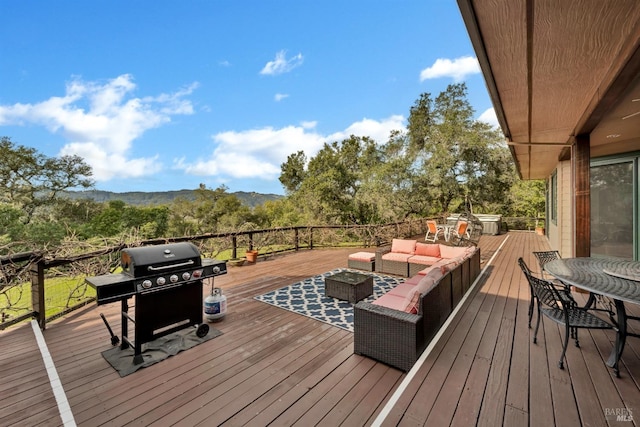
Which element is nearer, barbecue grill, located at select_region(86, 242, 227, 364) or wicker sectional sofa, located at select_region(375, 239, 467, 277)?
barbecue grill, located at select_region(86, 242, 227, 364)

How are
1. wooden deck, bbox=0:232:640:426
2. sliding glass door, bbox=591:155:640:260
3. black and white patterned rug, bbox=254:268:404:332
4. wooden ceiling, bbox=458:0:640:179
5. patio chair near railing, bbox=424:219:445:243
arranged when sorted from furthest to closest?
patio chair near railing, bbox=424:219:445:243 < sliding glass door, bbox=591:155:640:260 < black and white patterned rug, bbox=254:268:404:332 < wooden deck, bbox=0:232:640:426 < wooden ceiling, bbox=458:0:640:179

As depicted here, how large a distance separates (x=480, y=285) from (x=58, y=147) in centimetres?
2283

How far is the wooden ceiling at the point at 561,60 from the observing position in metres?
1.76

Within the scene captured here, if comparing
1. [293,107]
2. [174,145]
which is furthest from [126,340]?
[174,145]

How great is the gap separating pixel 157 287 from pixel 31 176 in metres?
19.8

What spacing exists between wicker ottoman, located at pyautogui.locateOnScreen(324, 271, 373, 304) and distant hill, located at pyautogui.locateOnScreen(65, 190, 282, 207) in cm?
1989

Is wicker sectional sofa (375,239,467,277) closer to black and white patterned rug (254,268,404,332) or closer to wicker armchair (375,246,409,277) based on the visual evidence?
wicker armchair (375,246,409,277)

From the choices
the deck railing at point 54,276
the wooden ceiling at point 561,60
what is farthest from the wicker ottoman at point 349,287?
the deck railing at point 54,276

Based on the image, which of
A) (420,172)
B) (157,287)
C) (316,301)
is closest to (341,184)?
(420,172)

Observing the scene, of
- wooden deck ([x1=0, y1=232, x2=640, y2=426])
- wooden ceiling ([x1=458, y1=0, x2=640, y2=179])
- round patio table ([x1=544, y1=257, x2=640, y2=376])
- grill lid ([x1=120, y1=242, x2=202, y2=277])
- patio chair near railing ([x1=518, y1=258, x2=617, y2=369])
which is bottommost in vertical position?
wooden deck ([x1=0, y1=232, x2=640, y2=426])

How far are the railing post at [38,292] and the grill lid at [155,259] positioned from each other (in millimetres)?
1605

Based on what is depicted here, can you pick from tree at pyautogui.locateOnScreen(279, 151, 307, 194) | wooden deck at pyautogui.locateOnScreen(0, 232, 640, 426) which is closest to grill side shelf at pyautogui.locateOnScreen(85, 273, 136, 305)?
wooden deck at pyautogui.locateOnScreen(0, 232, 640, 426)

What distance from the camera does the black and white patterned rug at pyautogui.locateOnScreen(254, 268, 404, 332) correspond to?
11.8 feet

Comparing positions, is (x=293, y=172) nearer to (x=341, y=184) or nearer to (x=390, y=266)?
(x=341, y=184)
